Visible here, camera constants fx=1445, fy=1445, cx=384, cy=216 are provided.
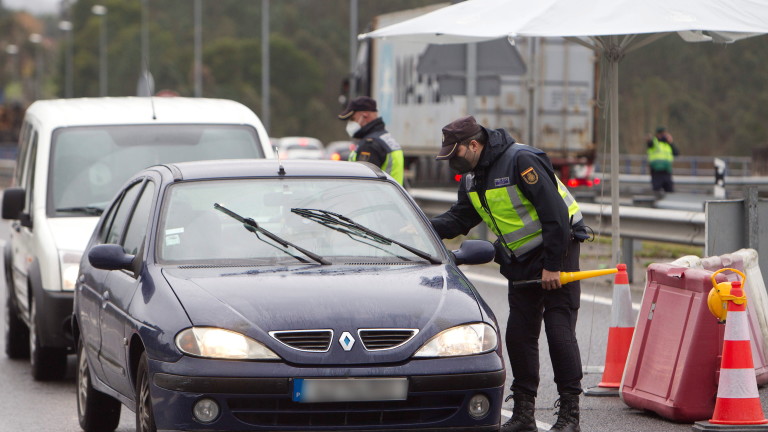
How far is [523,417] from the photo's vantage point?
7.12m

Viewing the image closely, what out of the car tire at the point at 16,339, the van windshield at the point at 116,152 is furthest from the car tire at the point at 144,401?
the car tire at the point at 16,339

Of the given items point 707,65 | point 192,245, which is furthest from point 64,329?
point 707,65

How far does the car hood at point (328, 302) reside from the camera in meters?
5.57

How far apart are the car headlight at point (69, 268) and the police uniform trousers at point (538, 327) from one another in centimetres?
307

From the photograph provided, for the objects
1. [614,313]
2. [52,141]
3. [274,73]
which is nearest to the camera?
[614,313]

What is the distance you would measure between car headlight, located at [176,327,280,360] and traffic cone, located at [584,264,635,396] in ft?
11.2

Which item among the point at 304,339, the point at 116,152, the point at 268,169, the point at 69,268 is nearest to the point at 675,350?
the point at 268,169

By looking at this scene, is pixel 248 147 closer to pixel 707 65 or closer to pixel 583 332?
pixel 583 332

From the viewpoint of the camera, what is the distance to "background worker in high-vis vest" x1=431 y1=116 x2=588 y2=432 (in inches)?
274

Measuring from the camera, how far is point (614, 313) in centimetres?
848

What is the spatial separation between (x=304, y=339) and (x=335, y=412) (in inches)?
12.0

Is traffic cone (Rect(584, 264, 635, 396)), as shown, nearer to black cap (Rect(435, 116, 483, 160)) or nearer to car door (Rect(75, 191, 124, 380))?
black cap (Rect(435, 116, 483, 160))

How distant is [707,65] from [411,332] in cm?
7001

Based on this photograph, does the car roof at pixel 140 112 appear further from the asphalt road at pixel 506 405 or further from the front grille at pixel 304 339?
the front grille at pixel 304 339
